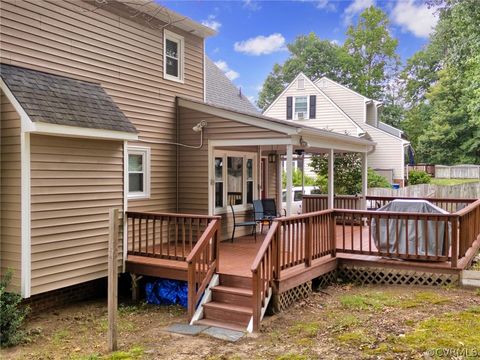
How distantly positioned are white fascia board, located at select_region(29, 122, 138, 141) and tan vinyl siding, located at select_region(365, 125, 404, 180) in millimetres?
19195

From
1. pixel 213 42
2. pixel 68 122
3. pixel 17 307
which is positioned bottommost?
pixel 17 307

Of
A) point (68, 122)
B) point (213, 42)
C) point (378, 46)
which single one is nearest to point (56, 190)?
point (68, 122)

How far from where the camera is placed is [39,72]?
265 inches

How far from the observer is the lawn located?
4.85m

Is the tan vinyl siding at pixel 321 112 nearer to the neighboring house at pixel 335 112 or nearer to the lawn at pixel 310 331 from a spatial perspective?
the neighboring house at pixel 335 112

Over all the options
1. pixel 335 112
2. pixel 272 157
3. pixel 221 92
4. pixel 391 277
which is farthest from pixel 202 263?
pixel 335 112

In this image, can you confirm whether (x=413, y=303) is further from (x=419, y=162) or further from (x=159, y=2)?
(x=419, y=162)

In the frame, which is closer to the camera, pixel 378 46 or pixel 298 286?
pixel 298 286

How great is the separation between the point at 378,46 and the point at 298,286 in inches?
1335

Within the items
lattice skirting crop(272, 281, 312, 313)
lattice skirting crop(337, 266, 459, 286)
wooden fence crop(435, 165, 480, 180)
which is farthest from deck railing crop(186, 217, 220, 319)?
wooden fence crop(435, 165, 480, 180)

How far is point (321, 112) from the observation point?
896 inches

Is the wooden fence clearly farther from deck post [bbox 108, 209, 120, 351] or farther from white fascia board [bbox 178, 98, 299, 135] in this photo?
deck post [bbox 108, 209, 120, 351]

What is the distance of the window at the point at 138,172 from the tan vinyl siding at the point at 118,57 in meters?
0.15

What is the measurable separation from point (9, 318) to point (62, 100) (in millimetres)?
3184
